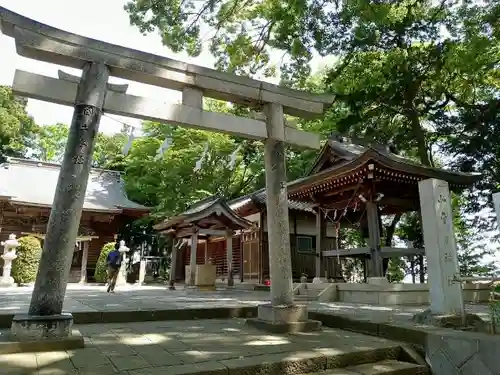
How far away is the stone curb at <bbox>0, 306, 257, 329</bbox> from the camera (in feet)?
20.8

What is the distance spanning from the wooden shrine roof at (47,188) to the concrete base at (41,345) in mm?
17778

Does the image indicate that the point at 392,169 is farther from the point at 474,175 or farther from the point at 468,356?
the point at 468,356

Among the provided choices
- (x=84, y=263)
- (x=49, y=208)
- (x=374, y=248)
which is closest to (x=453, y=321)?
(x=374, y=248)

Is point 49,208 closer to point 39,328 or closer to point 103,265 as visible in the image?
point 103,265

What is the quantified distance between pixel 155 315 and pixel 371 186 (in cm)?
828

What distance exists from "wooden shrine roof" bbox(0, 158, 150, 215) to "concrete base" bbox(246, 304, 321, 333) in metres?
17.7

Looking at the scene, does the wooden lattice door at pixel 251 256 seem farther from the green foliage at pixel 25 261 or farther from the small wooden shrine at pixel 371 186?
the green foliage at pixel 25 261

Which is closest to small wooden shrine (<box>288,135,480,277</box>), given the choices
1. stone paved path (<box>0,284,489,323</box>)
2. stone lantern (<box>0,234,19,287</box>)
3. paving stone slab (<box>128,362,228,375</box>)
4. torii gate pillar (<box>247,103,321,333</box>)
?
stone paved path (<box>0,284,489,323</box>)

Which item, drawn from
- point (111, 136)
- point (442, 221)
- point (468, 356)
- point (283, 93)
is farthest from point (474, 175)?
point (111, 136)

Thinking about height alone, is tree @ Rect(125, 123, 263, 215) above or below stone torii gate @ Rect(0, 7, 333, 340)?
above

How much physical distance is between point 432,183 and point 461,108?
14.8m

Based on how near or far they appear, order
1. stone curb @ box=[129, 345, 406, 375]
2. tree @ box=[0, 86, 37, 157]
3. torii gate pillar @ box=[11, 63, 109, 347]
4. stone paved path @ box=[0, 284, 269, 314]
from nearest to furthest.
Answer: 1. stone curb @ box=[129, 345, 406, 375]
2. torii gate pillar @ box=[11, 63, 109, 347]
3. stone paved path @ box=[0, 284, 269, 314]
4. tree @ box=[0, 86, 37, 157]

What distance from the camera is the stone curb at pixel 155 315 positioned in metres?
6.34

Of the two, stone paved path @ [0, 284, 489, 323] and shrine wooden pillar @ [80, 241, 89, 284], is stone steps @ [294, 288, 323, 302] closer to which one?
stone paved path @ [0, 284, 489, 323]
